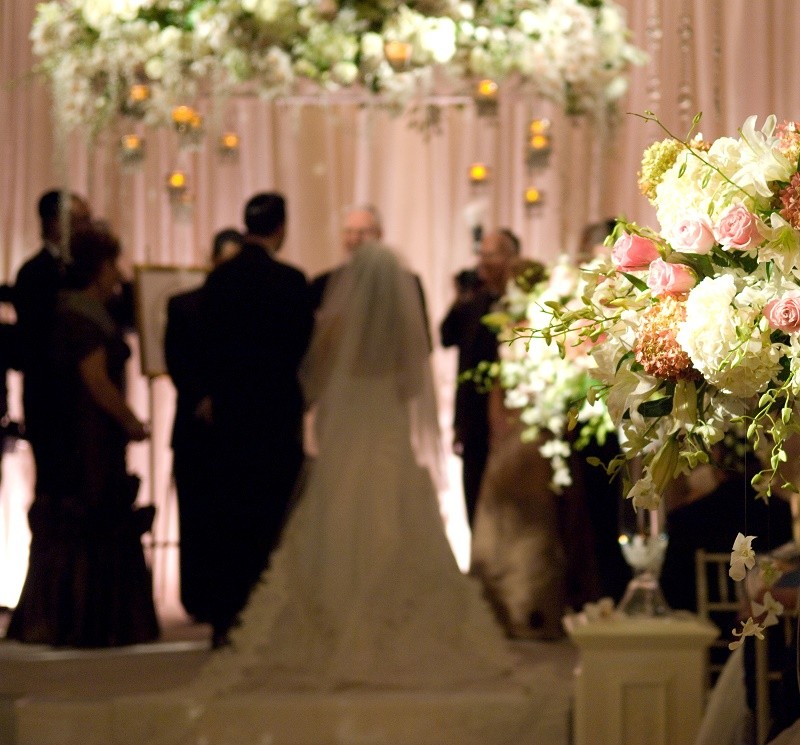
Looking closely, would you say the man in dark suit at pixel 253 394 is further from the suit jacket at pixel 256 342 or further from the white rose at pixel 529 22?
the white rose at pixel 529 22

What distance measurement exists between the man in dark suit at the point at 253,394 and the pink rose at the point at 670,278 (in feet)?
11.0

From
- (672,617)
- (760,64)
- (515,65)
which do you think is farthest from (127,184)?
(672,617)

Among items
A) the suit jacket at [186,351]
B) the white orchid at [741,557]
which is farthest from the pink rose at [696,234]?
the suit jacket at [186,351]

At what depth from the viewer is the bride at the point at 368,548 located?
4.62 metres

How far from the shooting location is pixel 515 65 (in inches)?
196

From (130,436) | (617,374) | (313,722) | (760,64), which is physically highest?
(760,64)

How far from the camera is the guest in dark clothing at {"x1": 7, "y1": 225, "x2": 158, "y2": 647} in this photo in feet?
16.8

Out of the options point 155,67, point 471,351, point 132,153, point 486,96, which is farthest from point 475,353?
point 155,67

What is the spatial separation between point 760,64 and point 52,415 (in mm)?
2767

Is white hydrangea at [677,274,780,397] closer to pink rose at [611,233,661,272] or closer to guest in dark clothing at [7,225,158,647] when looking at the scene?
pink rose at [611,233,661,272]

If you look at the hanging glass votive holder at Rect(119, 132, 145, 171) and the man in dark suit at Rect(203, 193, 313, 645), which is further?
the hanging glass votive holder at Rect(119, 132, 145, 171)

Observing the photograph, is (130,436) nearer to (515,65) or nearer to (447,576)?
(447,576)

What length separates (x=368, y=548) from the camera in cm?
479

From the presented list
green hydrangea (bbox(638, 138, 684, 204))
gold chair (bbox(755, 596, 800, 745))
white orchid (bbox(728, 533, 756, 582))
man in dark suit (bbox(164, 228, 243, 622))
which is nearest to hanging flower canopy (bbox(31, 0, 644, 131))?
man in dark suit (bbox(164, 228, 243, 622))
